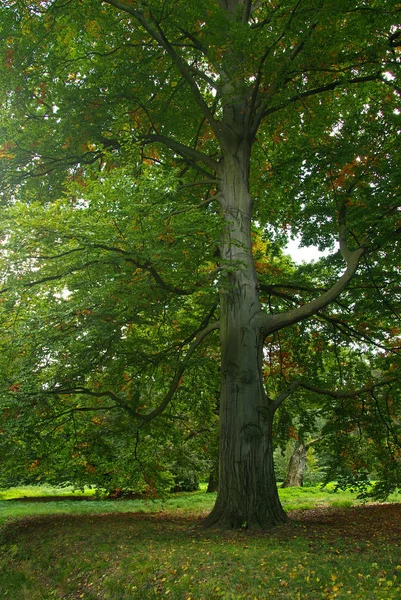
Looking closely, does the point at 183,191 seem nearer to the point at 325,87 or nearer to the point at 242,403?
the point at 325,87

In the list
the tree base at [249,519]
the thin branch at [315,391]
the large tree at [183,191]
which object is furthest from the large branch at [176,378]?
the tree base at [249,519]

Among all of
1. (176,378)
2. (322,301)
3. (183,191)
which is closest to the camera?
(322,301)

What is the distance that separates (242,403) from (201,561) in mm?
2665

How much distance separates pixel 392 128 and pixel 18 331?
6776 millimetres

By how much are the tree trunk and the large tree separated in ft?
38.9

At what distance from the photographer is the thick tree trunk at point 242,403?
6609 millimetres

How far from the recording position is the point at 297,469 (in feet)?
66.2

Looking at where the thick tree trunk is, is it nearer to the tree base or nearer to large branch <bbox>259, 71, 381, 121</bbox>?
the tree base

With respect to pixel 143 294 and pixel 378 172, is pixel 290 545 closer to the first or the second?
pixel 143 294

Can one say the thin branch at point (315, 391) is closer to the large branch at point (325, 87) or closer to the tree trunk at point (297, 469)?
the large branch at point (325, 87)

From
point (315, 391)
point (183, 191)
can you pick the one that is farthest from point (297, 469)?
point (183, 191)

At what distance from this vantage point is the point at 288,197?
932cm

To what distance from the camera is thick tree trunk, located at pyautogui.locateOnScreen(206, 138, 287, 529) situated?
6.61 meters

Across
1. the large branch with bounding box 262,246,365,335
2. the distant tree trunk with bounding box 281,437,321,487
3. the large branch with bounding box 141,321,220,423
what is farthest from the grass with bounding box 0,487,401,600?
the distant tree trunk with bounding box 281,437,321,487
